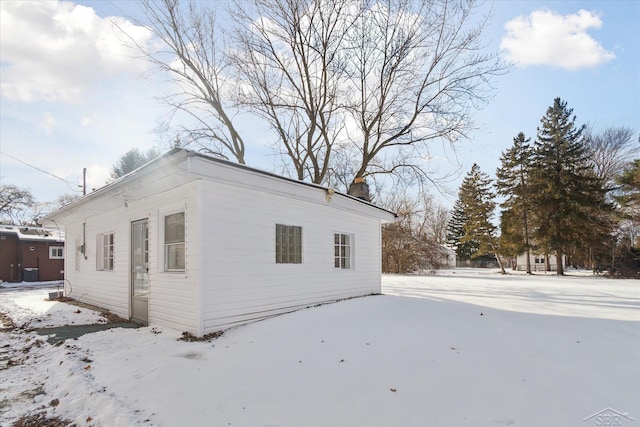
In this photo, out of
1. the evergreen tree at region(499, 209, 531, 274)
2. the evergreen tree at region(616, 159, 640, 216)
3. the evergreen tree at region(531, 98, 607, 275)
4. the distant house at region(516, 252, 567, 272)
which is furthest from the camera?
the distant house at region(516, 252, 567, 272)

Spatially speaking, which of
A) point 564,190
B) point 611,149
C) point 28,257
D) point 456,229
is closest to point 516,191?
point 564,190

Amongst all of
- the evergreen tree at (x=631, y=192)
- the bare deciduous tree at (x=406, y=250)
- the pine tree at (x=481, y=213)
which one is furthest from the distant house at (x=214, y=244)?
the pine tree at (x=481, y=213)

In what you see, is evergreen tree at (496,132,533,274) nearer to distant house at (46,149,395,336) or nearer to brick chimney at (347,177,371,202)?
brick chimney at (347,177,371,202)

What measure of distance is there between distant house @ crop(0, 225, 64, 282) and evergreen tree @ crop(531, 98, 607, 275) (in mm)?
31864

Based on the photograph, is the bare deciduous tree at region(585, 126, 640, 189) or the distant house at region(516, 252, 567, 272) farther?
the distant house at region(516, 252, 567, 272)

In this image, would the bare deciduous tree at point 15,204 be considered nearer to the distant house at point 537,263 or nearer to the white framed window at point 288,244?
the white framed window at point 288,244

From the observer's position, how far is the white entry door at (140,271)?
6.94 m

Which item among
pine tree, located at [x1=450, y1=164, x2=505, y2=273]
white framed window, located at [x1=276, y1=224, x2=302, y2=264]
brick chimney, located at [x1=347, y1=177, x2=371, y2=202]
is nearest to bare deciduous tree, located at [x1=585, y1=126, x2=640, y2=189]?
pine tree, located at [x1=450, y1=164, x2=505, y2=273]

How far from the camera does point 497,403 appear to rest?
293cm

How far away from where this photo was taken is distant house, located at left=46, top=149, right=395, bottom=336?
546 centimetres

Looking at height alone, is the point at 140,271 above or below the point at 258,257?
below

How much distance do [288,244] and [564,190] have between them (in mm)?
23937

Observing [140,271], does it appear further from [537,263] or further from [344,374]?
[537,263]

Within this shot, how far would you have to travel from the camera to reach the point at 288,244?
23.1ft
